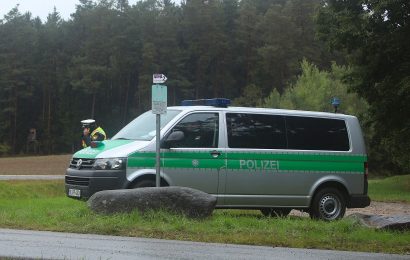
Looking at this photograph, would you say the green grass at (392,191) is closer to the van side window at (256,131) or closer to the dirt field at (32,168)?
the van side window at (256,131)

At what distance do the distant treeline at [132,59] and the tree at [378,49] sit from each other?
187 feet

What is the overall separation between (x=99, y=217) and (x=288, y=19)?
77.0 m

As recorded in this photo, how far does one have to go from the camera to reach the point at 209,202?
1044 centimetres

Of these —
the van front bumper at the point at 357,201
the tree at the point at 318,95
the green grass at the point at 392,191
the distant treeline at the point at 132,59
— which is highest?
the distant treeline at the point at 132,59

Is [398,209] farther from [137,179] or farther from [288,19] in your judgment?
[288,19]

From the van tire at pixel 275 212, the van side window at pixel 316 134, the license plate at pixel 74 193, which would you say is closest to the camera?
the license plate at pixel 74 193

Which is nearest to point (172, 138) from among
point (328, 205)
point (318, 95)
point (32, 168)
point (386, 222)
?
point (328, 205)

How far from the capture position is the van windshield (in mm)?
11704

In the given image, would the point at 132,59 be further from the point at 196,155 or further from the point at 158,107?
the point at 158,107

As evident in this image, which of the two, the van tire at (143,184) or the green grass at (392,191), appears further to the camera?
the green grass at (392,191)

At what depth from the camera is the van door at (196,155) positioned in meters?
11.4

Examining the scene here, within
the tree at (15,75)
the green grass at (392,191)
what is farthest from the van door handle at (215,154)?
the tree at (15,75)

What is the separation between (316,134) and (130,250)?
5.94 metres

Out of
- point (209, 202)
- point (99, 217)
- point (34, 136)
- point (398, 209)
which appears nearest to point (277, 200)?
point (209, 202)
